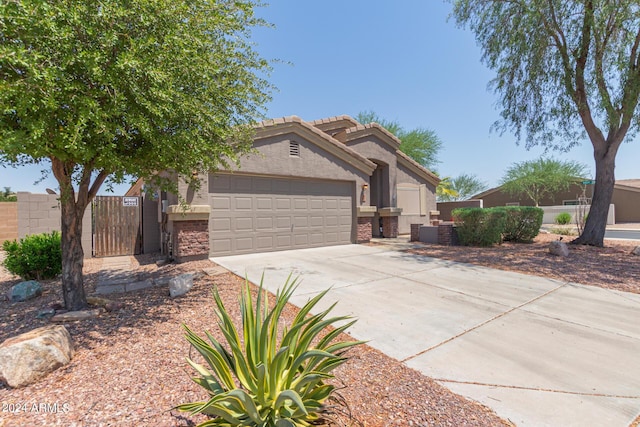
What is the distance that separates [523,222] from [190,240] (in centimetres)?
1240

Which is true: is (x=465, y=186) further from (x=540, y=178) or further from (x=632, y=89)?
(x=632, y=89)

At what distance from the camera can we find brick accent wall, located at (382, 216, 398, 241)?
569 inches

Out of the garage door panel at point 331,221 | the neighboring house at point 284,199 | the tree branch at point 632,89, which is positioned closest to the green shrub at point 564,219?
the tree branch at point 632,89

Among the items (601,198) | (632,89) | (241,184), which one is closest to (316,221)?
(241,184)

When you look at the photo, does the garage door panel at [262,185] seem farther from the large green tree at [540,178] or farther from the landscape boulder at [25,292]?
the large green tree at [540,178]

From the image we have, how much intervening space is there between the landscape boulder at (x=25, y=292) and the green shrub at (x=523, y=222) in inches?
554

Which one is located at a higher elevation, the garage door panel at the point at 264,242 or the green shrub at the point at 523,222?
the green shrub at the point at 523,222

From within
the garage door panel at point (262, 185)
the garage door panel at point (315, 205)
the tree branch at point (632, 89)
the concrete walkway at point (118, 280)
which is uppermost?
the tree branch at point (632, 89)

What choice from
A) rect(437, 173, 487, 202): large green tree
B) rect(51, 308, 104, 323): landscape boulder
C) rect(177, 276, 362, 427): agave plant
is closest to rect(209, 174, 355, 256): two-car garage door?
rect(51, 308, 104, 323): landscape boulder

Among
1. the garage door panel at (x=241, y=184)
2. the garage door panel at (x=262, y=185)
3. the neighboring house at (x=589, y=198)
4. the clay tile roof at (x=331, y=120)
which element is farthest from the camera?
the neighboring house at (x=589, y=198)

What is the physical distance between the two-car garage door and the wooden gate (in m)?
3.84

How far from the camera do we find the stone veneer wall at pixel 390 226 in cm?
1445

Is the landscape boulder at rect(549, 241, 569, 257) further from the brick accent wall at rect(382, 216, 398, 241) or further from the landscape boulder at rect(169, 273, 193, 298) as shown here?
the landscape boulder at rect(169, 273, 193, 298)

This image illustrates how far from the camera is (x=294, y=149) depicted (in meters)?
10.5
